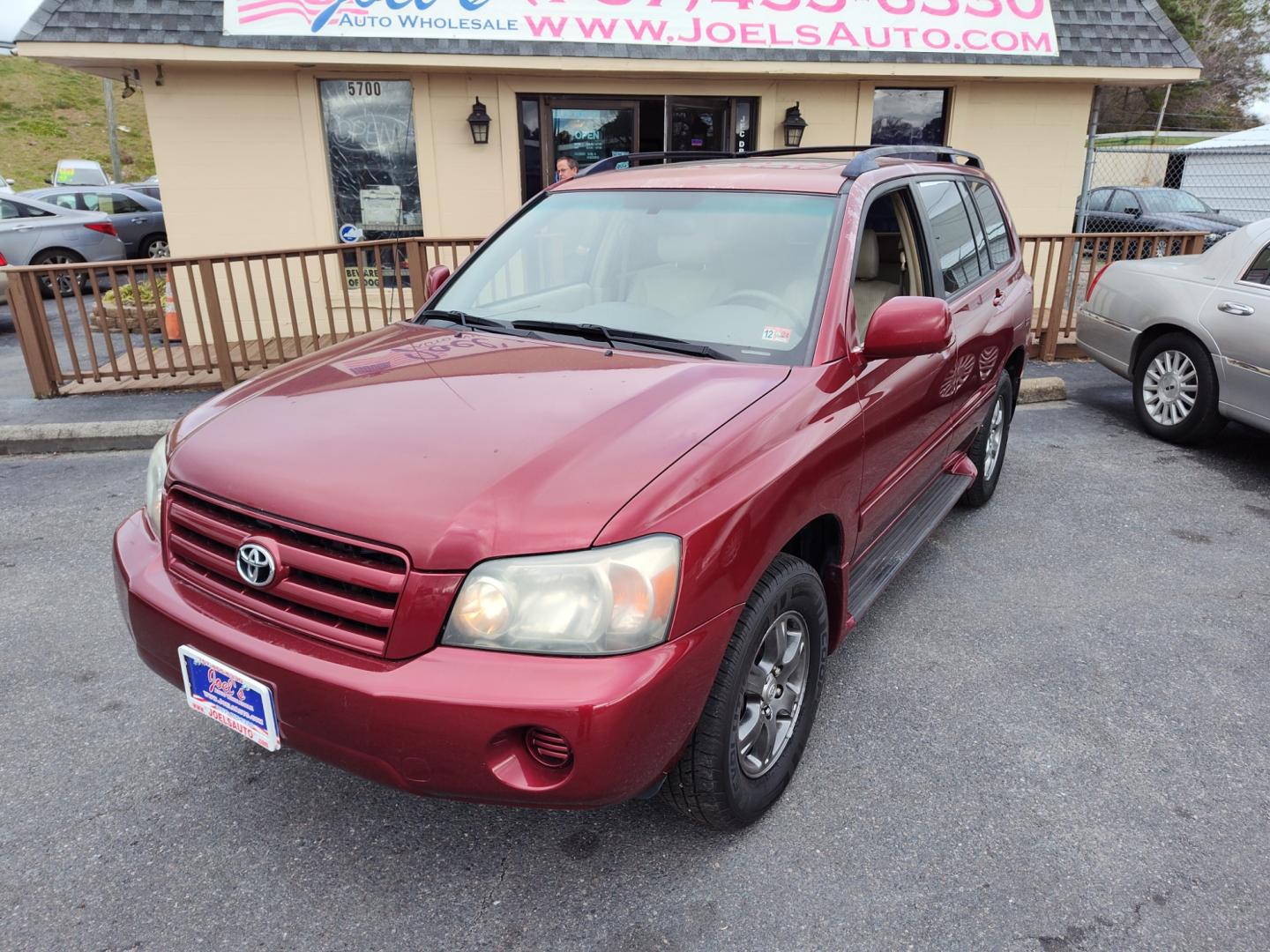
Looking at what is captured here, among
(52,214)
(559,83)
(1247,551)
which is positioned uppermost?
(559,83)

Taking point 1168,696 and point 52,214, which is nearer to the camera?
point 1168,696

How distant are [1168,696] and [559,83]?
814cm

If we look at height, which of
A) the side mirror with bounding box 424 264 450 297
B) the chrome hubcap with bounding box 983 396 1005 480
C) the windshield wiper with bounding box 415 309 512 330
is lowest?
the chrome hubcap with bounding box 983 396 1005 480

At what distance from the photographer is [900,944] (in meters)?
2.14

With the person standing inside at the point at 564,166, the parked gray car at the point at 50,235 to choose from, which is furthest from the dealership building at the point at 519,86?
the parked gray car at the point at 50,235

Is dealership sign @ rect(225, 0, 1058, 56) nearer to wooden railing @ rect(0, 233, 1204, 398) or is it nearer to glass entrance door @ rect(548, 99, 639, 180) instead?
glass entrance door @ rect(548, 99, 639, 180)

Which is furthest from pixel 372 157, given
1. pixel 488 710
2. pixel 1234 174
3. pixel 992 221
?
pixel 1234 174

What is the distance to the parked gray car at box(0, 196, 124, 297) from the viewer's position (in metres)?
12.9

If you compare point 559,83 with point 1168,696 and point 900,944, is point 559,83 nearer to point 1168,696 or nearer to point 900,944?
point 1168,696

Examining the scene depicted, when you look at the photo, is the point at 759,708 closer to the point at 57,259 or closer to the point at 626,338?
the point at 626,338

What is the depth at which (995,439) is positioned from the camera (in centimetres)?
491

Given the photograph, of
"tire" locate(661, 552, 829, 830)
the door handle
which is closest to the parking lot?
"tire" locate(661, 552, 829, 830)

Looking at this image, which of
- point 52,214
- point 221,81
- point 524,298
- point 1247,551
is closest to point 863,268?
point 524,298

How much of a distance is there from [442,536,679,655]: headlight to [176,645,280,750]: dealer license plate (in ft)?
1.77
